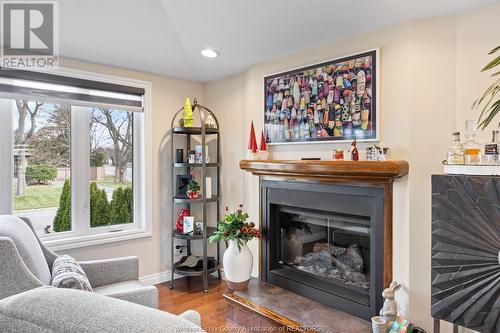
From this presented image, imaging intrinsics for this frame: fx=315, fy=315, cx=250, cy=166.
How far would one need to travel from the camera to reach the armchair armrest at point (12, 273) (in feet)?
4.83

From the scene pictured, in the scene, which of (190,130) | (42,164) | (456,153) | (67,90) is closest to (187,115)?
(190,130)

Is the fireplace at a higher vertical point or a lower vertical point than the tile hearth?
higher

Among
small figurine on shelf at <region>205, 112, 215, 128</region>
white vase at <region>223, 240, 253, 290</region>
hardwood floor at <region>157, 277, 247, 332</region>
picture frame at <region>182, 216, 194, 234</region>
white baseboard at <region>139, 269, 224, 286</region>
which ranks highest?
small figurine on shelf at <region>205, 112, 215, 128</region>

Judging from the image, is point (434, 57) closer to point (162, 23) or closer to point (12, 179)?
point (162, 23)

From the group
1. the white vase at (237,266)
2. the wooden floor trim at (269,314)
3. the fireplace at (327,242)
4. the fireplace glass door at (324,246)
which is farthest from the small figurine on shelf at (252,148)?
the wooden floor trim at (269,314)

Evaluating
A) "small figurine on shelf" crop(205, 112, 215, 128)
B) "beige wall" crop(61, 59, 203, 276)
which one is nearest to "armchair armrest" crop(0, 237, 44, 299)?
"beige wall" crop(61, 59, 203, 276)

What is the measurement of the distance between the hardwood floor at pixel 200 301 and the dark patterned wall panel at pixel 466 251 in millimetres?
1493

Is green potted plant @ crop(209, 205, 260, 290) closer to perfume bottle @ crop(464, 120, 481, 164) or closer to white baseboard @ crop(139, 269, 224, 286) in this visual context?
white baseboard @ crop(139, 269, 224, 286)

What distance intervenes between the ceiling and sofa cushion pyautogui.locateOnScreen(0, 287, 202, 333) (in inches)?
78.1

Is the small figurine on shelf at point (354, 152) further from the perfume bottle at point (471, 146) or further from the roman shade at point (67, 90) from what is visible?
the roman shade at point (67, 90)

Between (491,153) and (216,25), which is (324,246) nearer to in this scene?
(491,153)

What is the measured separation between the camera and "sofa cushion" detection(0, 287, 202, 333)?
2.21ft

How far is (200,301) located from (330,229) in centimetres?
142

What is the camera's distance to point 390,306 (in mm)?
1933
